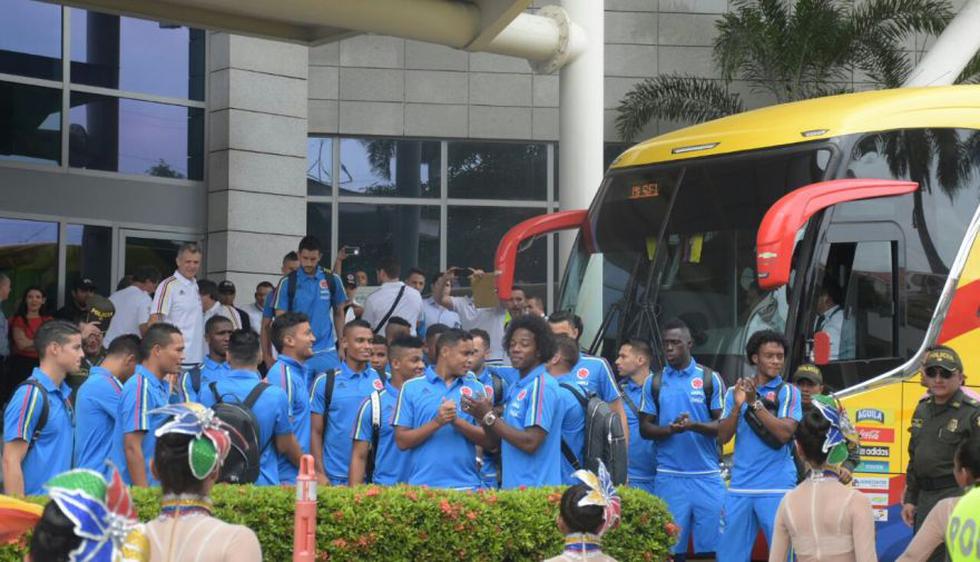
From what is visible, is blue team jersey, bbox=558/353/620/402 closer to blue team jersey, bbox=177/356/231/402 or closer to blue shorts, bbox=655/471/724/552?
blue shorts, bbox=655/471/724/552

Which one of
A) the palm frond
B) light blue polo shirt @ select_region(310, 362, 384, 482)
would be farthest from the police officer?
the palm frond

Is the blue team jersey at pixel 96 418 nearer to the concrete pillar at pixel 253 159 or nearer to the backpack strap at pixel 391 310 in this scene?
the backpack strap at pixel 391 310

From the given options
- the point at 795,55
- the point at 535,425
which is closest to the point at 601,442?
the point at 535,425

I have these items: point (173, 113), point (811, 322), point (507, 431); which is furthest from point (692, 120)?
point (507, 431)

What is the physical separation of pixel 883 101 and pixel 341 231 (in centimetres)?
1257

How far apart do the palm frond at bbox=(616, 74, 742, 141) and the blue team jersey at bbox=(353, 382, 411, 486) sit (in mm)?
14163

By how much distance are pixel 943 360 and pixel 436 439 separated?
11.1 feet

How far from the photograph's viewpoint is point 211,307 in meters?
15.4

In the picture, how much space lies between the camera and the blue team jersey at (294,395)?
9914 millimetres

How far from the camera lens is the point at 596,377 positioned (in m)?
10.9

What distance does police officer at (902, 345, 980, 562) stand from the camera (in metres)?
10.1

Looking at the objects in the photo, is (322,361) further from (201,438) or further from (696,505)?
(201,438)

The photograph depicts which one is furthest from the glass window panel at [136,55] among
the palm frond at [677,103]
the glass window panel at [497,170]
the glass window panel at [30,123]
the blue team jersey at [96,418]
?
the blue team jersey at [96,418]

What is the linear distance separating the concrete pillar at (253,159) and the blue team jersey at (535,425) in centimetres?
1046
